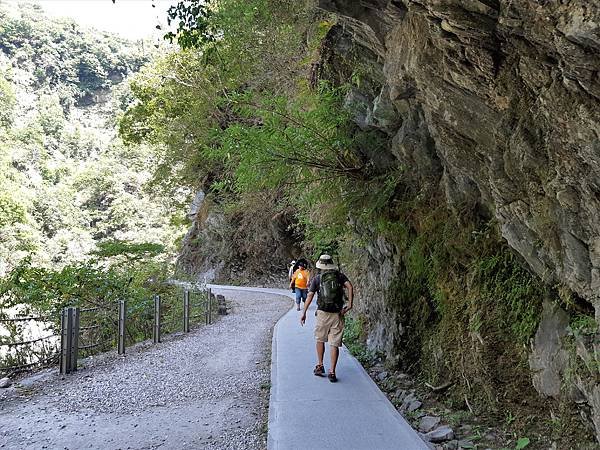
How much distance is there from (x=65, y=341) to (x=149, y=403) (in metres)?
2.46

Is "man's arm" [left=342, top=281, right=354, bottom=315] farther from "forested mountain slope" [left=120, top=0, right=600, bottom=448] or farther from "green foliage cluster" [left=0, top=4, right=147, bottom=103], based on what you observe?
"green foliage cluster" [left=0, top=4, right=147, bottom=103]

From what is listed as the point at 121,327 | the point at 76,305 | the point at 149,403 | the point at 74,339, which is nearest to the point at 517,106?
the point at 149,403

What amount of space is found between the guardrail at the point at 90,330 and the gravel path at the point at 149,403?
38 centimetres

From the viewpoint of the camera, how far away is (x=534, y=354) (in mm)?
4230

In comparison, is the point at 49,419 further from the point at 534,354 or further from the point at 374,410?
the point at 534,354

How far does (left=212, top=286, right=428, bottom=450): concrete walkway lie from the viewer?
4.34 meters

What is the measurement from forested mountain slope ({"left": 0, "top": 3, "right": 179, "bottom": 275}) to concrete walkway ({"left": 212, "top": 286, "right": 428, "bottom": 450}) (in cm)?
1028

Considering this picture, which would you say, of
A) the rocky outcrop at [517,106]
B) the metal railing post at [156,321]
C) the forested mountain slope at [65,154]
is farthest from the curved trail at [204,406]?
the forested mountain slope at [65,154]

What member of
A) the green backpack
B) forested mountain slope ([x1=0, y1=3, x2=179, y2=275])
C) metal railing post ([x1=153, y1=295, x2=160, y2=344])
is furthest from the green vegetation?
the green backpack

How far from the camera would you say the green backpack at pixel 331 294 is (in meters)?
6.61

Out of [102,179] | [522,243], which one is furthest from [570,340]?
[102,179]

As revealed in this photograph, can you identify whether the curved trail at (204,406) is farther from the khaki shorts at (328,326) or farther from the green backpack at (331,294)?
the green backpack at (331,294)

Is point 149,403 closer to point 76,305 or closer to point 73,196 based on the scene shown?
point 76,305

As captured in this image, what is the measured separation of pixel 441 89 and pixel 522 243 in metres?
1.61
